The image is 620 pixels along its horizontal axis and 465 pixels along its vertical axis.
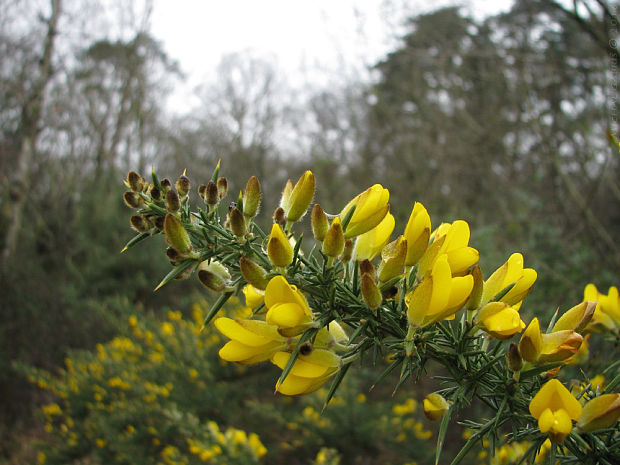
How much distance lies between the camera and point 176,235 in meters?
0.57

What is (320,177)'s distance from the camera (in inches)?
311

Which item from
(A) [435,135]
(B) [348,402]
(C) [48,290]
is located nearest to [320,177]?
(A) [435,135]

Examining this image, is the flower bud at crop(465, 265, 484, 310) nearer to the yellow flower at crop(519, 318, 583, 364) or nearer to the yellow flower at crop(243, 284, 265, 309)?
the yellow flower at crop(519, 318, 583, 364)

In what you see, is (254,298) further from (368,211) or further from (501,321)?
(501,321)

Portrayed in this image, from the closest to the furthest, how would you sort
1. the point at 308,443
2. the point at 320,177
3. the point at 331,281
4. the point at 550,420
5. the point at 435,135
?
1. the point at 550,420
2. the point at 331,281
3. the point at 308,443
4. the point at 435,135
5. the point at 320,177

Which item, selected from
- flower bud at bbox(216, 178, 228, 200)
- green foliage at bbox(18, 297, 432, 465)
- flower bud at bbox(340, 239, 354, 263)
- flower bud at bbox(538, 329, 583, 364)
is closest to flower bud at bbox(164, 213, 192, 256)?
flower bud at bbox(216, 178, 228, 200)

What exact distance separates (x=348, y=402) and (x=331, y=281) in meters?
2.60

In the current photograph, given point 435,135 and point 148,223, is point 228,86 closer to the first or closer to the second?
point 435,135

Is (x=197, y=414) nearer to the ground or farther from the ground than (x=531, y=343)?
nearer to the ground

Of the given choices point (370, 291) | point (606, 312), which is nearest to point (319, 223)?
point (370, 291)

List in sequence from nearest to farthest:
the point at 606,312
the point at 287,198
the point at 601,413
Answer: the point at 601,413, the point at 287,198, the point at 606,312

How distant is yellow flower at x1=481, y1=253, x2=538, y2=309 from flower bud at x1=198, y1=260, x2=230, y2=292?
15.8 inches

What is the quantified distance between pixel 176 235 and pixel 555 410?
55cm

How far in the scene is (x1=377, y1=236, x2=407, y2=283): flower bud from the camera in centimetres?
59
